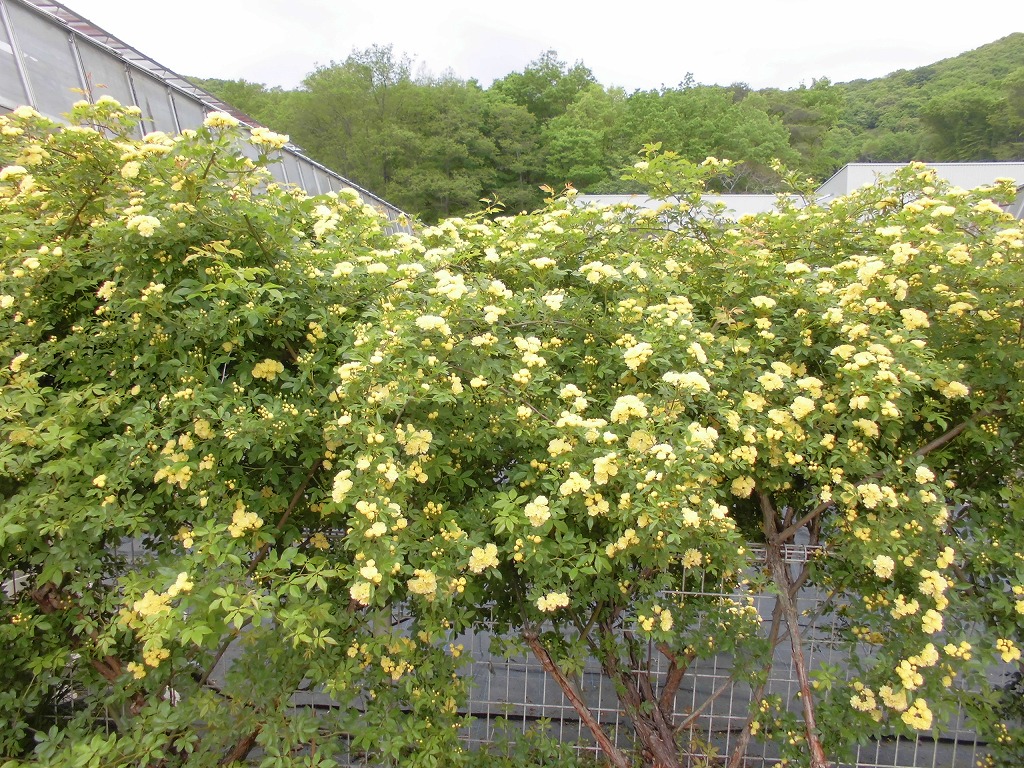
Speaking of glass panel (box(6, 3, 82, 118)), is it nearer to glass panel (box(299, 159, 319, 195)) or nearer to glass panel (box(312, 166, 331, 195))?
glass panel (box(299, 159, 319, 195))

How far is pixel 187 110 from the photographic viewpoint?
9.13 m

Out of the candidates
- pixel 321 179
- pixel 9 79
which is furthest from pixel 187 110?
pixel 9 79

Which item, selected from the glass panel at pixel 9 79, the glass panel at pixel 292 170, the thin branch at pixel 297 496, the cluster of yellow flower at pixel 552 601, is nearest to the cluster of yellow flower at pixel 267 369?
the thin branch at pixel 297 496

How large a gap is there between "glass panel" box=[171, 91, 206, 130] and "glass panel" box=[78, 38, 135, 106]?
1.16 meters

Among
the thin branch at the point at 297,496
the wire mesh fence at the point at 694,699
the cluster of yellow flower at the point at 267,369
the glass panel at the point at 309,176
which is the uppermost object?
the glass panel at the point at 309,176

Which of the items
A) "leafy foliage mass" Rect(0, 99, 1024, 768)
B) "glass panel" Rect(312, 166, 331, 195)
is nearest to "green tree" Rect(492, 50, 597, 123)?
"glass panel" Rect(312, 166, 331, 195)

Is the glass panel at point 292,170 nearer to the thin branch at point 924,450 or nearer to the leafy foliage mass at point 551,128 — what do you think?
the thin branch at point 924,450

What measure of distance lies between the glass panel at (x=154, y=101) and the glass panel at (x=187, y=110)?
21 cm

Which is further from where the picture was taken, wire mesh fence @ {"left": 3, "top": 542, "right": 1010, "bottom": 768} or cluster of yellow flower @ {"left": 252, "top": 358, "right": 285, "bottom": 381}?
wire mesh fence @ {"left": 3, "top": 542, "right": 1010, "bottom": 768}

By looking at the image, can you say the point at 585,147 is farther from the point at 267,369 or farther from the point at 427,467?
the point at 427,467

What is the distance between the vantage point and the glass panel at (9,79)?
5.24 m

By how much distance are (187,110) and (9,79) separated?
4039 millimetres

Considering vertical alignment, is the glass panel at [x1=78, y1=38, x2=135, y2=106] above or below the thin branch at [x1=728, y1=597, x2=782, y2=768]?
above

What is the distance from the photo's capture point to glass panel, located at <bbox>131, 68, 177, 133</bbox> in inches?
307
